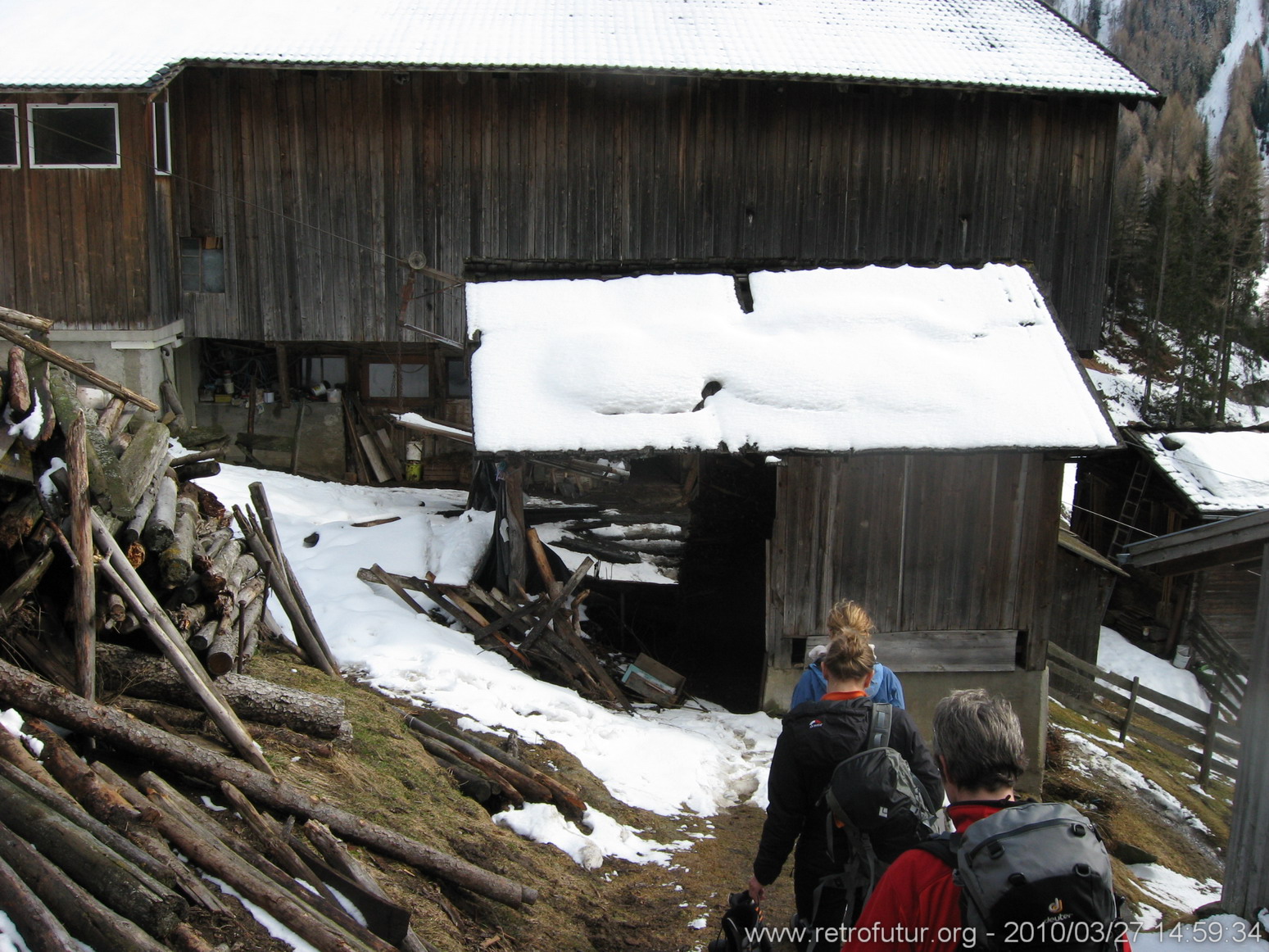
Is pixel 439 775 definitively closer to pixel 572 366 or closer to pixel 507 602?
pixel 507 602

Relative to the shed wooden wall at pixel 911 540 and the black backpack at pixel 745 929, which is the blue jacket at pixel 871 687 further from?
the shed wooden wall at pixel 911 540

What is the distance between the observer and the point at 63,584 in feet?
18.2

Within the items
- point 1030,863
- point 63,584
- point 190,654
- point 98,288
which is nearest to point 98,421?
point 63,584

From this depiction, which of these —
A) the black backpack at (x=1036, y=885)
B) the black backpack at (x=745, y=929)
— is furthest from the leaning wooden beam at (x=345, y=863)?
the black backpack at (x=1036, y=885)

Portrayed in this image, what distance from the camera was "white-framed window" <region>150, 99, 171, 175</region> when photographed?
15.7 m

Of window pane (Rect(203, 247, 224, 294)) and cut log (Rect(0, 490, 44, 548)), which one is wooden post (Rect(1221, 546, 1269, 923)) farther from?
window pane (Rect(203, 247, 224, 294))

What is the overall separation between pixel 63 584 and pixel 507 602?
5.17m

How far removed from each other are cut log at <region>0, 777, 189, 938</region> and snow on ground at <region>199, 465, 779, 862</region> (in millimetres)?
2801

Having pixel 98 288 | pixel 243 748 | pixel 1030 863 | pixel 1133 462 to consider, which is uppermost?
pixel 98 288

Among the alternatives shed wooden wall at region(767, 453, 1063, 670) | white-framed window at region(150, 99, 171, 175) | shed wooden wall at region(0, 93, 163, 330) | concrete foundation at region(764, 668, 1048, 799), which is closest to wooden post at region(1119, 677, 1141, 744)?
concrete foundation at region(764, 668, 1048, 799)

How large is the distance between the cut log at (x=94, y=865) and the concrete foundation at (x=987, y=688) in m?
6.90

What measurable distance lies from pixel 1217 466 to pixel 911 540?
1679 centimetres

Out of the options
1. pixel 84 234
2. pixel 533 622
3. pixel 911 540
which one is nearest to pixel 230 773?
pixel 533 622

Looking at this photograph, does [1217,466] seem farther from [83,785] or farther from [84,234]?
[83,785]
